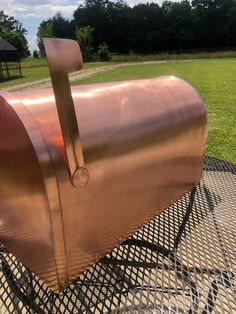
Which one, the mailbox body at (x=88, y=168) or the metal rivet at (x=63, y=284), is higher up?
the mailbox body at (x=88, y=168)

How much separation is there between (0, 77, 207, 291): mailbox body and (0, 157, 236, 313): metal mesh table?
140 millimetres

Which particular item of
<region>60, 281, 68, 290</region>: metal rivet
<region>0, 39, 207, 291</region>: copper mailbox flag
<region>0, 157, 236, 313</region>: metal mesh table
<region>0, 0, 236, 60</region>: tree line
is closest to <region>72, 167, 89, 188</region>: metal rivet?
<region>0, 39, 207, 291</region>: copper mailbox flag

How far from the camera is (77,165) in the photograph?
3.34 feet

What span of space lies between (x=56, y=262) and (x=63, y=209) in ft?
0.57

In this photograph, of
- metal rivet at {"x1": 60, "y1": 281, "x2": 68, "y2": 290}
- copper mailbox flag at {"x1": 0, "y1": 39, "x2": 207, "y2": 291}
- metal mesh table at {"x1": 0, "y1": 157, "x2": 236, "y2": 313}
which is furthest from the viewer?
metal mesh table at {"x1": 0, "y1": 157, "x2": 236, "y2": 313}

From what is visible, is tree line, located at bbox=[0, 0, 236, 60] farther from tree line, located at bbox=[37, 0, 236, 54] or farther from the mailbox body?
the mailbox body

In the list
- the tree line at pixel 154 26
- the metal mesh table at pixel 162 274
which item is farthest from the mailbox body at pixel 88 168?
the tree line at pixel 154 26

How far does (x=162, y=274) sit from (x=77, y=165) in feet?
1.96

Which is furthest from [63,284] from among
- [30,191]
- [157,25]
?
[157,25]

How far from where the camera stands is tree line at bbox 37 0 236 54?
56272 mm

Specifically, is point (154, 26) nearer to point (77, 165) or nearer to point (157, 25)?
point (157, 25)

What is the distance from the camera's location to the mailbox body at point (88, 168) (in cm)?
103

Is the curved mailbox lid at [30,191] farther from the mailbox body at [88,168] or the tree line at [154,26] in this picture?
the tree line at [154,26]

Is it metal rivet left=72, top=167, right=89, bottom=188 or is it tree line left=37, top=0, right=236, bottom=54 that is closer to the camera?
metal rivet left=72, top=167, right=89, bottom=188
